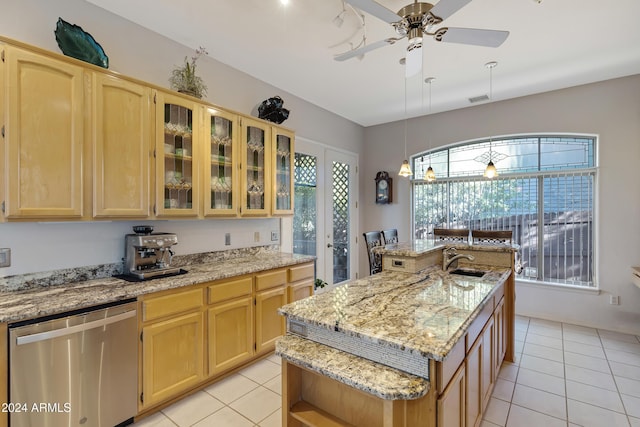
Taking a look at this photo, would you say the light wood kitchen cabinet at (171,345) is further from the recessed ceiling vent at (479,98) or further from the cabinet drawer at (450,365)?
the recessed ceiling vent at (479,98)

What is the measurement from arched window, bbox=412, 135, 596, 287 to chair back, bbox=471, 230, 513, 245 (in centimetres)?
102

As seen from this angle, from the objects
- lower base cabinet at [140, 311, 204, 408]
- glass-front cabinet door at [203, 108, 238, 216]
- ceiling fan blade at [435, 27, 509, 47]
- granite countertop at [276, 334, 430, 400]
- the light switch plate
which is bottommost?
lower base cabinet at [140, 311, 204, 408]

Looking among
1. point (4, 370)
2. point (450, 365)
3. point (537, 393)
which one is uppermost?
point (450, 365)

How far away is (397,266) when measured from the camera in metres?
2.55

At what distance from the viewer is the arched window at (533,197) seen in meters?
3.91

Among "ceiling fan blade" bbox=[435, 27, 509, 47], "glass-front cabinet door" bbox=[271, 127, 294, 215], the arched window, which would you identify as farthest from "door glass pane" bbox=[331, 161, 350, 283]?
"ceiling fan blade" bbox=[435, 27, 509, 47]

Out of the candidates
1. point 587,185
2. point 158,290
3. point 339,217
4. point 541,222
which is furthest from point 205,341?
point 587,185

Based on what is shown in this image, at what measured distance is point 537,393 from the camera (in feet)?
7.95

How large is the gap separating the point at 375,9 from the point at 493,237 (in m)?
2.91

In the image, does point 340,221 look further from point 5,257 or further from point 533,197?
point 5,257

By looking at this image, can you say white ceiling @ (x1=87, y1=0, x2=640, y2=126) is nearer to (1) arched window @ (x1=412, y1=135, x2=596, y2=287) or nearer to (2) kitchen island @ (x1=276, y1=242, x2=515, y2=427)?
(1) arched window @ (x1=412, y1=135, x2=596, y2=287)

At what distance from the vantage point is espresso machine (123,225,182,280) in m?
2.28

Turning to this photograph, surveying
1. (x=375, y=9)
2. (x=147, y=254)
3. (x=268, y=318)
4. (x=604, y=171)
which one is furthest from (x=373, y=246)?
(x=604, y=171)

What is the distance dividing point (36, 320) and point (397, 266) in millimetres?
2403
